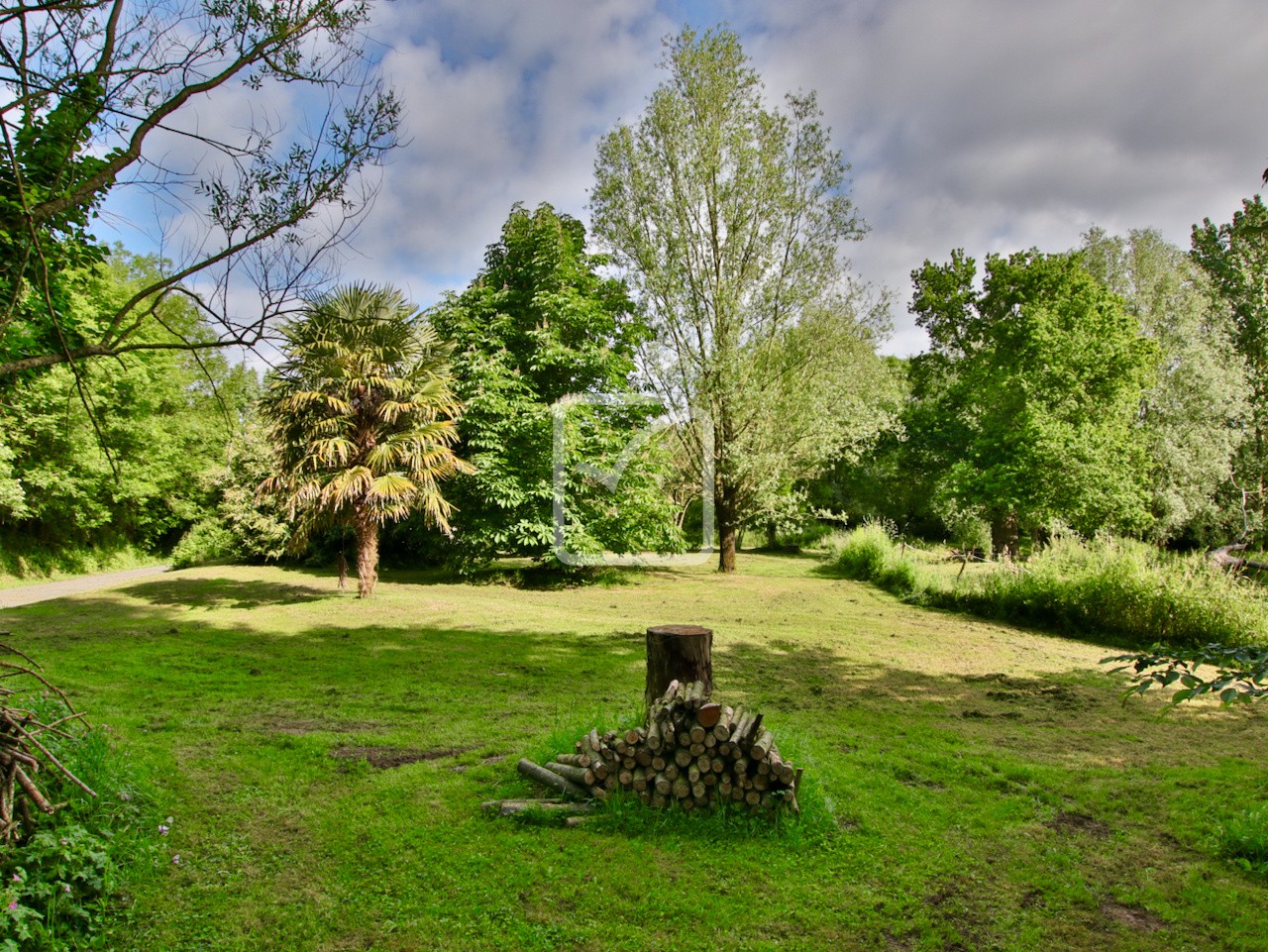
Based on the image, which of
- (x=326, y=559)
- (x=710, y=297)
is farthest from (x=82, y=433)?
(x=710, y=297)

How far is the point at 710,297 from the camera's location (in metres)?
18.6

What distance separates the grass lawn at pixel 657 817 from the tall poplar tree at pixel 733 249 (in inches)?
387

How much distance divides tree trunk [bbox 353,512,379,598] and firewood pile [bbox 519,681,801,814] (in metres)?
9.37

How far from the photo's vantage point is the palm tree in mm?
11445

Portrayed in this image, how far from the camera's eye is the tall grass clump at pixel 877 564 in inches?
580

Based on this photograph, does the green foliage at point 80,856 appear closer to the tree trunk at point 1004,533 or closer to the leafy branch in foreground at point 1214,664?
the leafy branch in foreground at point 1214,664

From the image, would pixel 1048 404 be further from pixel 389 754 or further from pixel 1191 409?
pixel 389 754

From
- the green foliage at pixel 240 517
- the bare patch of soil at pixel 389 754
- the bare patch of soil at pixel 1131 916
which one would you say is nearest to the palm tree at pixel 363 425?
the bare patch of soil at pixel 389 754

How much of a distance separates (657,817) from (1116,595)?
9.65m

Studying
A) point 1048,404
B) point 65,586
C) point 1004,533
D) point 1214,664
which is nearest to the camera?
point 1214,664

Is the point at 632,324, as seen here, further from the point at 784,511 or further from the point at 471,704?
the point at 471,704

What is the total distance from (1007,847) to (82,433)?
72.0 feet

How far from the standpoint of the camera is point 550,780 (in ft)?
13.9

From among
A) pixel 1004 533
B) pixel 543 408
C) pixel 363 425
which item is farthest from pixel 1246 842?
pixel 1004 533
